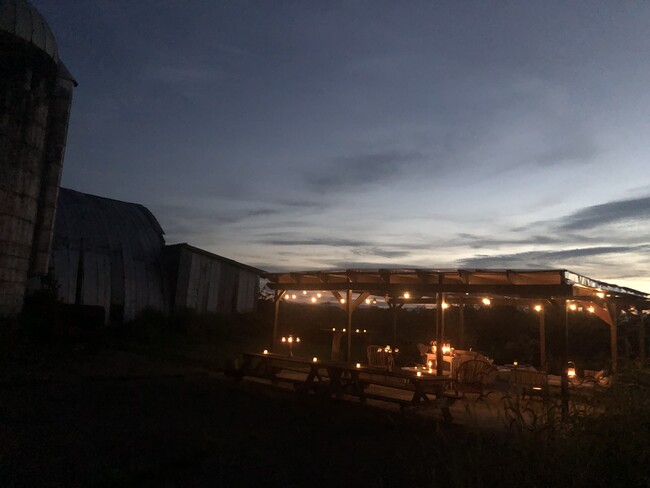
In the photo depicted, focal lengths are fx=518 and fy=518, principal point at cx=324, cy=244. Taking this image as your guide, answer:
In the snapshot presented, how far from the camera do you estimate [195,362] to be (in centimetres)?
1376

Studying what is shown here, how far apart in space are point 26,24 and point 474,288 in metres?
12.1

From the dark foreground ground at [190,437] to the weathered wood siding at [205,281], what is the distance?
10.4 meters

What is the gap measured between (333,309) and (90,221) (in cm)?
1570

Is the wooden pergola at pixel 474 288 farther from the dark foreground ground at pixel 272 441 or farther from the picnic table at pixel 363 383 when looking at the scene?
the dark foreground ground at pixel 272 441

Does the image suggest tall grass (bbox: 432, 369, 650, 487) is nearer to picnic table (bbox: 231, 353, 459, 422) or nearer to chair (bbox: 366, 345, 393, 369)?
picnic table (bbox: 231, 353, 459, 422)

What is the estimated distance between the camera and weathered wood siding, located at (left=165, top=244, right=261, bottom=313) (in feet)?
67.0

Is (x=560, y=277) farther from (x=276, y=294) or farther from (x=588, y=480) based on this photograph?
(x=276, y=294)

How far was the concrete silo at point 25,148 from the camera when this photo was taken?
1245 centimetres

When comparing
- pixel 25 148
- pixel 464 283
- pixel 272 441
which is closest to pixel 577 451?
pixel 272 441

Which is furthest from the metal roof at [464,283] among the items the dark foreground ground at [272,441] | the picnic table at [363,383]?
the dark foreground ground at [272,441]

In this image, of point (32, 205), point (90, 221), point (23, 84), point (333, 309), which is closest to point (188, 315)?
point (90, 221)

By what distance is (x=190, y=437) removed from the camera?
617 cm

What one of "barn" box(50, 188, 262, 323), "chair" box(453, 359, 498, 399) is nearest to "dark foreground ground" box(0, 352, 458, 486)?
"chair" box(453, 359, 498, 399)

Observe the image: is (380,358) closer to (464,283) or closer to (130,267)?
(464,283)
